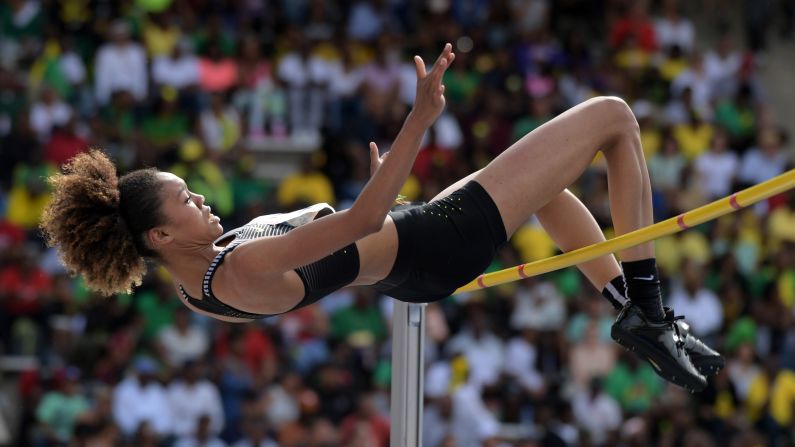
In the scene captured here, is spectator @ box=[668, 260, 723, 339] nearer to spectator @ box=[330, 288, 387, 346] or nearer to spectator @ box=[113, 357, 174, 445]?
spectator @ box=[330, 288, 387, 346]

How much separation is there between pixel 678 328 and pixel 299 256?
1.39 meters

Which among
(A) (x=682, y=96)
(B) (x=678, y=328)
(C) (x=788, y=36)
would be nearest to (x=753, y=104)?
(A) (x=682, y=96)

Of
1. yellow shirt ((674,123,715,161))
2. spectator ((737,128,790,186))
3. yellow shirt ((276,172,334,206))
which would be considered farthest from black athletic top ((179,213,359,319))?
spectator ((737,128,790,186))

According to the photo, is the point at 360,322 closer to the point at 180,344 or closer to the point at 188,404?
the point at 180,344

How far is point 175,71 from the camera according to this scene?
1012 cm

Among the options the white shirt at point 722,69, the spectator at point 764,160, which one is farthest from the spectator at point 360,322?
the white shirt at point 722,69

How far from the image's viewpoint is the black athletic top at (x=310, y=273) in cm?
404

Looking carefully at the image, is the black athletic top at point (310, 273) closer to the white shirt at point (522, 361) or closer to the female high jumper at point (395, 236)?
the female high jumper at point (395, 236)

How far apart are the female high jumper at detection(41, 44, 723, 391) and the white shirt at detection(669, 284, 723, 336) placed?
17.3 ft

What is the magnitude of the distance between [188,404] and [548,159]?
Result: 179 inches

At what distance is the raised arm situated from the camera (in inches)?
139

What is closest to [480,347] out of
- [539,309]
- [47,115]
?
[539,309]

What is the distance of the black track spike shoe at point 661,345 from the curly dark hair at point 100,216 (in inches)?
61.5

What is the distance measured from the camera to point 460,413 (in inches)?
327
